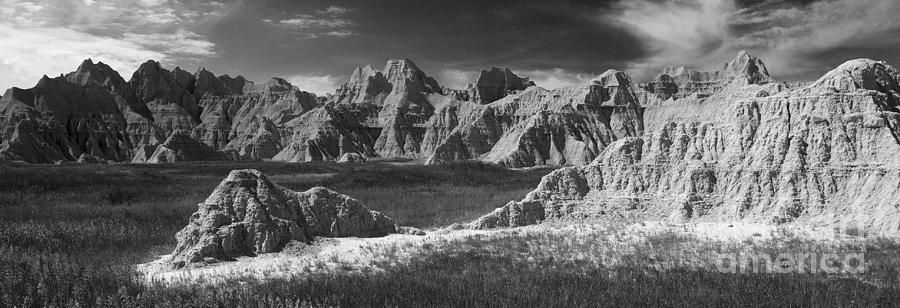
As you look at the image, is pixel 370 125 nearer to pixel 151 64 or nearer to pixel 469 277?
pixel 151 64

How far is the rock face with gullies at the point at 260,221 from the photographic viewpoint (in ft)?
44.7

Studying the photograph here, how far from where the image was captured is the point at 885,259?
1162 centimetres

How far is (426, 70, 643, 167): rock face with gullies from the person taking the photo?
85.7 m

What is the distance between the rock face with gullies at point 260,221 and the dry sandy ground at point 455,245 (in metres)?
0.46

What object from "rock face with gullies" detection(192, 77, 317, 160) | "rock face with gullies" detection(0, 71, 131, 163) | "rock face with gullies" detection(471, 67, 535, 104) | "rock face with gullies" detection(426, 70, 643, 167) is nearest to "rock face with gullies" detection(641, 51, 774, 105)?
"rock face with gullies" detection(426, 70, 643, 167)

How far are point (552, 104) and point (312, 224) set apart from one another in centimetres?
11967

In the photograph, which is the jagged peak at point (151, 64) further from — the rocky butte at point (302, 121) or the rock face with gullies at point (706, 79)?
the rock face with gullies at point (706, 79)

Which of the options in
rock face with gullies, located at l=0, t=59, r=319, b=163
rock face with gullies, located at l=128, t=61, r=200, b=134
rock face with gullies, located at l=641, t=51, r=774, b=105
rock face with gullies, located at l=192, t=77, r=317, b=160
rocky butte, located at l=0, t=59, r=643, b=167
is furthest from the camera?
rock face with gullies, located at l=128, t=61, r=200, b=134

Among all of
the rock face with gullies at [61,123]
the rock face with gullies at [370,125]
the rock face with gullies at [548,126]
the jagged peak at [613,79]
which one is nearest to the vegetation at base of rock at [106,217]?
the rock face with gullies at [548,126]

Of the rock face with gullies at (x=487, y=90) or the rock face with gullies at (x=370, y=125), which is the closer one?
the rock face with gullies at (x=370, y=125)

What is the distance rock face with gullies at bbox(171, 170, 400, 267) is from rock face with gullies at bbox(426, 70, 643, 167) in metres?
58.1

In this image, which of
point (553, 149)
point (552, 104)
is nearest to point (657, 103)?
point (552, 104)

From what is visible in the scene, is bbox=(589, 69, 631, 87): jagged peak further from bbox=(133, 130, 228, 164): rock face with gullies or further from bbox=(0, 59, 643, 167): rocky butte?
bbox=(133, 130, 228, 164): rock face with gullies

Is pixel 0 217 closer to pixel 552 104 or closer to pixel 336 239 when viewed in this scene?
pixel 336 239
